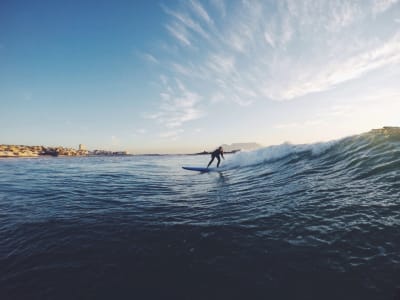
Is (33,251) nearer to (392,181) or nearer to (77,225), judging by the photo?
(77,225)

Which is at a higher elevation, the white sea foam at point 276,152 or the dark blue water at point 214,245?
the white sea foam at point 276,152

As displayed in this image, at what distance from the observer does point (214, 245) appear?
5363 mm

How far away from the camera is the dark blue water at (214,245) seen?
3926mm

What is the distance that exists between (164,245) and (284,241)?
9.65ft

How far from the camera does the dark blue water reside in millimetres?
3926

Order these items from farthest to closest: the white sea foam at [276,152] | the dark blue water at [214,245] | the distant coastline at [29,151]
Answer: the distant coastline at [29,151] < the white sea foam at [276,152] < the dark blue water at [214,245]

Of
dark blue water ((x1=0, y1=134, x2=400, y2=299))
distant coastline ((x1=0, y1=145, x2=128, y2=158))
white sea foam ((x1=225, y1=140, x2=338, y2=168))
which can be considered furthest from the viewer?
distant coastline ((x1=0, y1=145, x2=128, y2=158))

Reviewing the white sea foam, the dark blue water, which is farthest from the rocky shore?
the dark blue water

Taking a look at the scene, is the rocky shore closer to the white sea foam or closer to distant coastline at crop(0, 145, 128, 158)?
distant coastline at crop(0, 145, 128, 158)

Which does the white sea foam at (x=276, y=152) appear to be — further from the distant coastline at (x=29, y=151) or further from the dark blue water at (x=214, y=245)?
the distant coastline at (x=29, y=151)

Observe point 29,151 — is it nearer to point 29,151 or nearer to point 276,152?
point 29,151

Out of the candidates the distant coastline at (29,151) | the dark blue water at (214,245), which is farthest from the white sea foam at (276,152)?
the distant coastline at (29,151)

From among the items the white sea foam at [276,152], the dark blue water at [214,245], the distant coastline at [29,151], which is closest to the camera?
the dark blue water at [214,245]

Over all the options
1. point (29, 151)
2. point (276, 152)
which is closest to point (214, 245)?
point (276, 152)
